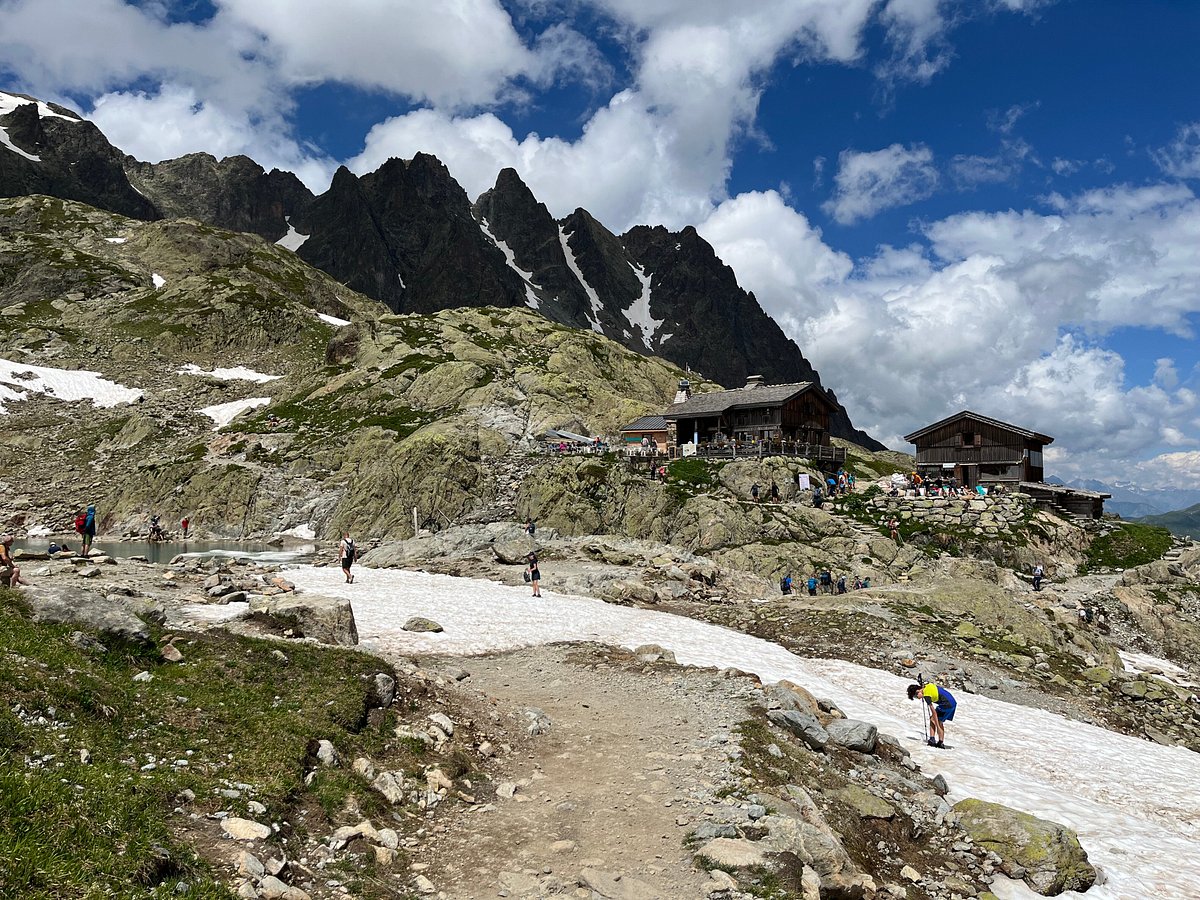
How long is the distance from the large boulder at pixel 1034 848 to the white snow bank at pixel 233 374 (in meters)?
125

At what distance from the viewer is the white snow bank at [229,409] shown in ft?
319

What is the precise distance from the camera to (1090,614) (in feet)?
136

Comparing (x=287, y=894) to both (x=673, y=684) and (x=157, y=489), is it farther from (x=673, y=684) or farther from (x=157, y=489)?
(x=157, y=489)

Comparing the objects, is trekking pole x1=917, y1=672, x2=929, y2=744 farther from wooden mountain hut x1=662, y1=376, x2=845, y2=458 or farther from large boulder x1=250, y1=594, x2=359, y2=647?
wooden mountain hut x1=662, y1=376, x2=845, y2=458

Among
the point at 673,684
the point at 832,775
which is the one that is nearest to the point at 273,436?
the point at 673,684

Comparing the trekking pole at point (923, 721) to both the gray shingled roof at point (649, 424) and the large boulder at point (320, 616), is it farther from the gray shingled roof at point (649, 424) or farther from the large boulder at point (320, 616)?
the gray shingled roof at point (649, 424)

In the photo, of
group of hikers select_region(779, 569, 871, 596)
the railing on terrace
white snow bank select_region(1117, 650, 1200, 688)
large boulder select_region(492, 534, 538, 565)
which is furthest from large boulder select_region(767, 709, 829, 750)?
the railing on terrace

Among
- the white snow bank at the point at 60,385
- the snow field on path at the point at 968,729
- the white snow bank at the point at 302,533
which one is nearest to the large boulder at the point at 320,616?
the snow field on path at the point at 968,729

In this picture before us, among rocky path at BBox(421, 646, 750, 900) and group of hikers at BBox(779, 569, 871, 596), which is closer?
rocky path at BBox(421, 646, 750, 900)

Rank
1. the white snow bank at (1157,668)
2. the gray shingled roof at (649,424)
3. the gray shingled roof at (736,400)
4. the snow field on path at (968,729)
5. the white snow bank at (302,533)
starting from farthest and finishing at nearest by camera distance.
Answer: the gray shingled roof at (649,424) → the gray shingled roof at (736,400) → the white snow bank at (302,533) → the white snow bank at (1157,668) → the snow field on path at (968,729)

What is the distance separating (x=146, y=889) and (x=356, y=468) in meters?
68.8

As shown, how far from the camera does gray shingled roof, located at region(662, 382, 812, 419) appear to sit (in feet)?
226

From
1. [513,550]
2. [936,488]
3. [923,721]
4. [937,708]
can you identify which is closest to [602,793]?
[937,708]

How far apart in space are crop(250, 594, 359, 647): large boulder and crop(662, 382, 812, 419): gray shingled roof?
56.6 meters
